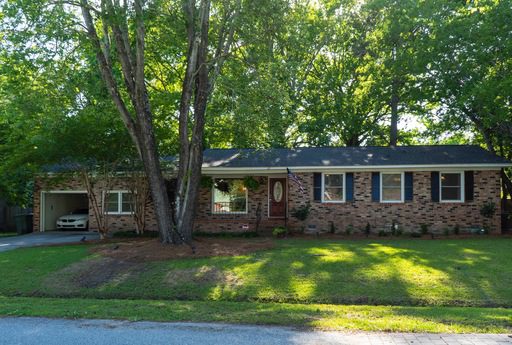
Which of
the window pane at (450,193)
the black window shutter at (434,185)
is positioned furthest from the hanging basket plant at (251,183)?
the window pane at (450,193)

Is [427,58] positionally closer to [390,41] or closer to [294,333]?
[390,41]

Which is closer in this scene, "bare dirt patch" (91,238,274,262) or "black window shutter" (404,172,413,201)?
"bare dirt patch" (91,238,274,262)

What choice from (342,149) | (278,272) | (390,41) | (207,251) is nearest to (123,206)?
(207,251)

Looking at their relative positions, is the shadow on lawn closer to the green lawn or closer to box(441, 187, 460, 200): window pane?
the green lawn

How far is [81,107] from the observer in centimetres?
1553

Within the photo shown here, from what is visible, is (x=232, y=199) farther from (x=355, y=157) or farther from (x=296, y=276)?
(x=296, y=276)

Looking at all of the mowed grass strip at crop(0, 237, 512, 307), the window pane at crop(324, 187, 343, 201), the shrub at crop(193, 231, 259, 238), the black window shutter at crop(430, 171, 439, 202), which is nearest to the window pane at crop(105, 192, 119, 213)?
the shrub at crop(193, 231, 259, 238)

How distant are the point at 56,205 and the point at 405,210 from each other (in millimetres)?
16916

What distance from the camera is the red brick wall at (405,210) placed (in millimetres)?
18484

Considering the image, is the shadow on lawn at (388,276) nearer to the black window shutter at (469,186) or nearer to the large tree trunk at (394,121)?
the black window shutter at (469,186)

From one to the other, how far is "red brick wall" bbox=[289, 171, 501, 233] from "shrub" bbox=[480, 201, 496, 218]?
21 cm

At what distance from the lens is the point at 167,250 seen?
44.0ft

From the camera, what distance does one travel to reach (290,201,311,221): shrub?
18750mm

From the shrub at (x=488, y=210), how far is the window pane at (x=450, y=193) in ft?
3.27
